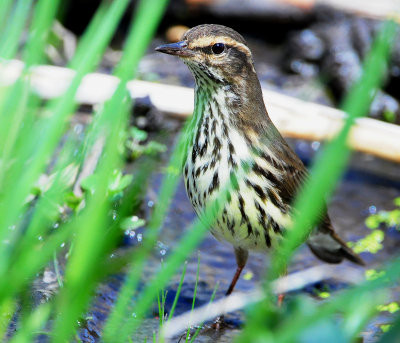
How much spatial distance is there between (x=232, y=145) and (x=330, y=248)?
174 centimetres

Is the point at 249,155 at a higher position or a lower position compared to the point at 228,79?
lower

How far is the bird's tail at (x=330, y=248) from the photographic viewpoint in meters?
5.28

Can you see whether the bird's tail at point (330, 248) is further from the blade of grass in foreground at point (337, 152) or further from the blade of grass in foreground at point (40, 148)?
the blade of grass in foreground at point (337, 152)

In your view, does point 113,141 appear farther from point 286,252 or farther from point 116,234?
point 286,252

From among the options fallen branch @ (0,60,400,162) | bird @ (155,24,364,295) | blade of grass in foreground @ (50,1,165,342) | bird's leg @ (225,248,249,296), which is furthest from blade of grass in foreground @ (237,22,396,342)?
fallen branch @ (0,60,400,162)

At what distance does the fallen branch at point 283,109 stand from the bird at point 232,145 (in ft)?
6.50

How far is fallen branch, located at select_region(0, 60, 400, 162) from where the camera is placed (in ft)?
20.0

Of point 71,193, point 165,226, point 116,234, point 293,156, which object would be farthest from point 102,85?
point 116,234

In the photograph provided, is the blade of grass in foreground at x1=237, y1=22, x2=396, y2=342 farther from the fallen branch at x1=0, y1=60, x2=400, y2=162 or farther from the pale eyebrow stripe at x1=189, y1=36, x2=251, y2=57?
the fallen branch at x1=0, y1=60, x2=400, y2=162

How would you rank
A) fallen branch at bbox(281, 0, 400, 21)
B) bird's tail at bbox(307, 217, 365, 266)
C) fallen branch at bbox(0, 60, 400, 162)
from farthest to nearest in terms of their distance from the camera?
fallen branch at bbox(281, 0, 400, 21) → fallen branch at bbox(0, 60, 400, 162) → bird's tail at bbox(307, 217, 365, 266)

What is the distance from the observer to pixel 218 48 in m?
3.96

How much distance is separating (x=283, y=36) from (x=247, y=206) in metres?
6.02

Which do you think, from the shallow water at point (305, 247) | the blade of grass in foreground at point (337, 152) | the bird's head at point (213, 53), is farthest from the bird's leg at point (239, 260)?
the blade of grass in foreground at point (337, 152)

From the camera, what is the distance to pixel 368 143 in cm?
611
